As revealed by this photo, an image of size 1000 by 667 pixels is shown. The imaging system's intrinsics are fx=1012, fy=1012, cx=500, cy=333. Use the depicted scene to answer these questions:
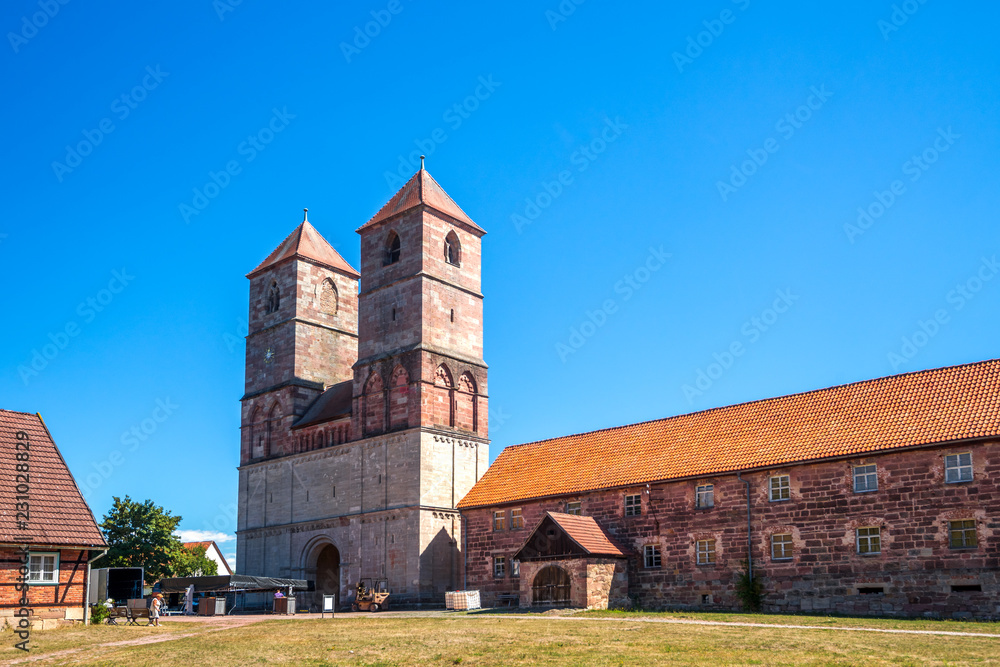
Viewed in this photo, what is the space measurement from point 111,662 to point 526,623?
463 inches

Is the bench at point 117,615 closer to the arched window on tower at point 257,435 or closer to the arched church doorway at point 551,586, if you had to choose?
the arched church doorway at point 551,586

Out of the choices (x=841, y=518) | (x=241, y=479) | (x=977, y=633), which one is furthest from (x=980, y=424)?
(x=241, y=479)

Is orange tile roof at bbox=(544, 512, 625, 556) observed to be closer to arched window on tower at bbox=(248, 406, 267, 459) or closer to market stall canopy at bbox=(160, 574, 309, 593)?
market stall canopy at bbox=(160, 574, 309, 593)

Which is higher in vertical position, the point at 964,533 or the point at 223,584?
the point at 964,533

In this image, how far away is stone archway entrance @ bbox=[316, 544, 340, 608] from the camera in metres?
54.4

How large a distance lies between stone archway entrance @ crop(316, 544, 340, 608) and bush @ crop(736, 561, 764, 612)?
25.1m

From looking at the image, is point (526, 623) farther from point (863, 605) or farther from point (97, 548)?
point (97, 548)

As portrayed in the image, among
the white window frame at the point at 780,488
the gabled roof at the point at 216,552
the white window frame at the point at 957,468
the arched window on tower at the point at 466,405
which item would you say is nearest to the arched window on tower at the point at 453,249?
the arched window on tower at the point at 466,405

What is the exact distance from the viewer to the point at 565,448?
154 ft

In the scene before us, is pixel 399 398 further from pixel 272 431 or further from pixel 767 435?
pixel 767 435

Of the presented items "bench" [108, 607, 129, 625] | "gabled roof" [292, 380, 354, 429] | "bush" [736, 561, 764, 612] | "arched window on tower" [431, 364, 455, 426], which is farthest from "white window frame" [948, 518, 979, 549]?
"gabled roof" [292, 380, 354, 429]

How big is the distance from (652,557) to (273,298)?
3231 cm

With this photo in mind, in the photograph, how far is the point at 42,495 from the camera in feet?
106

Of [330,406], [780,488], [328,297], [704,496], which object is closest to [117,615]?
Answer: [704,496]
